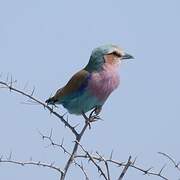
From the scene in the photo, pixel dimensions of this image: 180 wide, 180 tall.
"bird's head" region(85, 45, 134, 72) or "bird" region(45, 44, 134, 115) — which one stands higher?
"bird's head" region(85, 45, 134, 72)

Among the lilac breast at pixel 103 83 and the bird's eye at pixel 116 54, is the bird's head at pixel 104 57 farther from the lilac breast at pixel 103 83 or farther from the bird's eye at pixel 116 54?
the lilac breast at pixel 103 83

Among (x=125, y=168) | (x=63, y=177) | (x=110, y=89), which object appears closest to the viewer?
(x=125, y=168)

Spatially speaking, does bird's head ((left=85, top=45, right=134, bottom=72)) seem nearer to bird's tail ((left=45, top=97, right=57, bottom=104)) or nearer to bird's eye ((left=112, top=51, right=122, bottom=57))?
bird's eye ((left=112, top=51, right=122, bottom=57))

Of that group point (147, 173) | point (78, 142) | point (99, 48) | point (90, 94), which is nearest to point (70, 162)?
point (78, 142)

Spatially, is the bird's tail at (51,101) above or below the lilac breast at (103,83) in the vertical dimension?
below

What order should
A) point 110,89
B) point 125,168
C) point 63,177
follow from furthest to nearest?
point 110,89
point 63,177
point 125,168

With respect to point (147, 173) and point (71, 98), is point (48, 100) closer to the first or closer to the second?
point (71, 98)

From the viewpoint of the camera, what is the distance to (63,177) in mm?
4309

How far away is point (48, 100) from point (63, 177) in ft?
7.75

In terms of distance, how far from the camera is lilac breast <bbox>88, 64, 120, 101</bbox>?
655cm

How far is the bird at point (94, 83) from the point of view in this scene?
6.58 meters

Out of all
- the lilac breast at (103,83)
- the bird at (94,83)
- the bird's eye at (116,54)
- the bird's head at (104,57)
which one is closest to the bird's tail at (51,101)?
the bird at (94,83)

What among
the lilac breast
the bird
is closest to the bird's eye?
the bird

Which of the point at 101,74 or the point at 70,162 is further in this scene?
the point at 101,74
